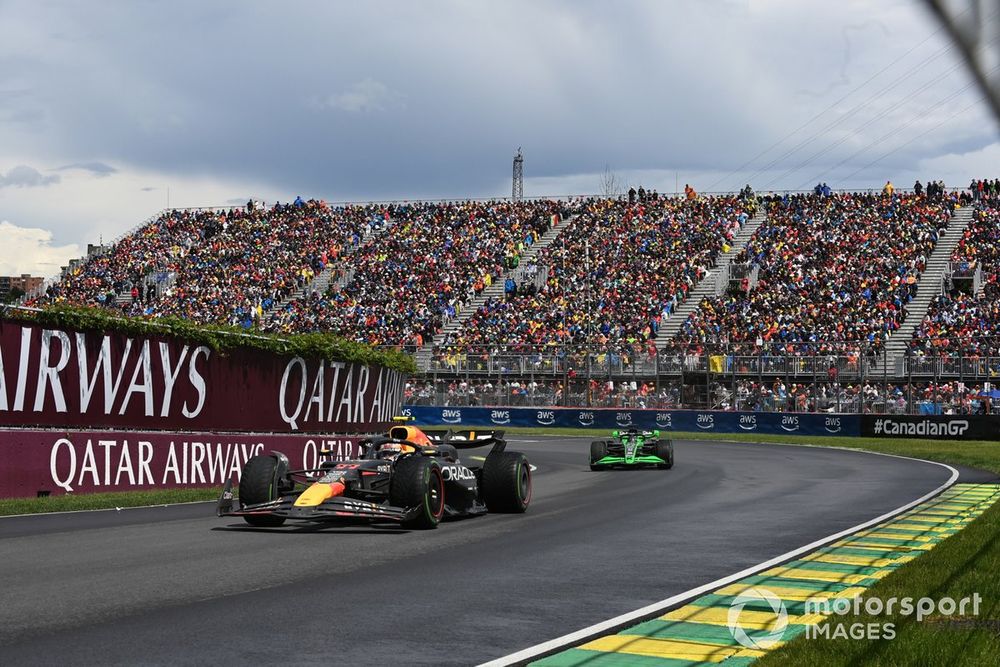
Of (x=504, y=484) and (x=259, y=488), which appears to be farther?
(x=504, y=484)

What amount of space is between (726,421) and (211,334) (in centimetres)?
2872

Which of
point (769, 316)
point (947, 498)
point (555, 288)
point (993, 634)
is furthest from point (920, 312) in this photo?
point (993, 634)

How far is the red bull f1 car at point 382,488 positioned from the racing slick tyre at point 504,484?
0.01 metres

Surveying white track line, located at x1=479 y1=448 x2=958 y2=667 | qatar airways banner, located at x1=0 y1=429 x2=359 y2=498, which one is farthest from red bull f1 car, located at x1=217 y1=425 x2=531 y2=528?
white track line, located at x1=479 y1=448 x2=958 y2=667

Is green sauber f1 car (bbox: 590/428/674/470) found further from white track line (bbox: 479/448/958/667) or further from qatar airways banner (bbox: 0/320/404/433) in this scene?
white track line (bbox: 479/448/958/667)

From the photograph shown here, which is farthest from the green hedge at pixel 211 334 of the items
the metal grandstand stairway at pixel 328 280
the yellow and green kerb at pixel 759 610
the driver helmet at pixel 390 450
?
the metal grandstand stairway at pixel 328 280

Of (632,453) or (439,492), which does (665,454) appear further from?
(439,492)

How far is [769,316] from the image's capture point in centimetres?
5009

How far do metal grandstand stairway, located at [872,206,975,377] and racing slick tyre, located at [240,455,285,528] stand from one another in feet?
107

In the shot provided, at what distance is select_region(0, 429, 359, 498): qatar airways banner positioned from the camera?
17000 mm

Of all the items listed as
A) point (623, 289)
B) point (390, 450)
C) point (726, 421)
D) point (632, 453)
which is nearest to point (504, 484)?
A: point (390, 450)

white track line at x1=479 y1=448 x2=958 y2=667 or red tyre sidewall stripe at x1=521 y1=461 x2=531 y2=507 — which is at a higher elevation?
red tyre sidewall stripe at x1=521 y1=461 x2=531 y2=507

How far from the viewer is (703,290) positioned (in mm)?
56000

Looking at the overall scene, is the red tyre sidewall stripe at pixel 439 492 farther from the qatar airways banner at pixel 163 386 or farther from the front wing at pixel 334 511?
the qatar airways banner at pixel 163 386
